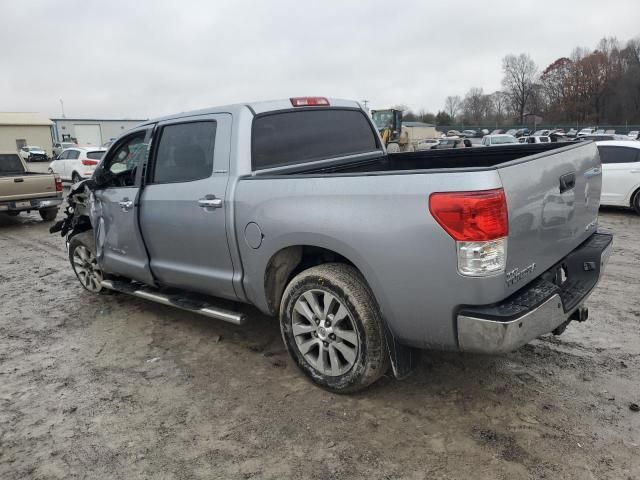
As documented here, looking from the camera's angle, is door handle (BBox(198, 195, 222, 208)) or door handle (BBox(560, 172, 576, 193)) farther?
door handle (BBox(198, 195, 222, 208))

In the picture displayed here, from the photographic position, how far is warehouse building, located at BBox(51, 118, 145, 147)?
69.6 meters

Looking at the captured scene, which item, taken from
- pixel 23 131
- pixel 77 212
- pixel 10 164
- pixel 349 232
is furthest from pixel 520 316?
pixel 23 131

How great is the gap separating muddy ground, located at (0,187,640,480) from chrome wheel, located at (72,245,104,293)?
3.35 ft

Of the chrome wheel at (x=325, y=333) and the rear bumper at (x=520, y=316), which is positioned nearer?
the rear bumper at (x=520, y=316)

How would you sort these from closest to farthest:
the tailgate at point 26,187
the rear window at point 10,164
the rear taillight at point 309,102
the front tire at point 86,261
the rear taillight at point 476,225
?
the rear taillight at point 476,225 → the rear taillight at point 309,102 → the front tire at point 86,261 → the tailgate at point 26,187 → the rear window at point 10,164

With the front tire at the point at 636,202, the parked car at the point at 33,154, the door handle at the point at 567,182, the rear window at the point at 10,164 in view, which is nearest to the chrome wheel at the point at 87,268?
the door handle at the point at 567,182

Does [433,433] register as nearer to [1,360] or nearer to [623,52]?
[1,360]

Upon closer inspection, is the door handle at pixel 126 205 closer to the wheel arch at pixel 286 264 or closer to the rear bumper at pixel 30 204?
the wheel arch at pixel 286 264

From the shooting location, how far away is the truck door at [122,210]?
4.77 metres

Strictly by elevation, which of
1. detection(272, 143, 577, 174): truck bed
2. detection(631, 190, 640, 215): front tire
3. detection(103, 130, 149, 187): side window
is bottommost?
detection(631, 190, 640, 215): front tire

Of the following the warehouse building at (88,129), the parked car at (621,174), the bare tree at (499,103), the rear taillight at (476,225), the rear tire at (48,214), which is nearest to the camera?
the rear taillight at (476,225)

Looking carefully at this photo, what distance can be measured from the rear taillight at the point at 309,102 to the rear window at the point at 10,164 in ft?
35.1

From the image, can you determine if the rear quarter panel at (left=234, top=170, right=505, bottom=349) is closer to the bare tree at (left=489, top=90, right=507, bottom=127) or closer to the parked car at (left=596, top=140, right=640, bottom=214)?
the parked car at (left=596, top=140, right=640, bottom=214)

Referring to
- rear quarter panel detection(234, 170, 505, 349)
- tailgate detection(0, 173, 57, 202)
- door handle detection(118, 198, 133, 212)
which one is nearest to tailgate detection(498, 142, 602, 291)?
rear quarter panel detection(234, 170, 505, 349)
